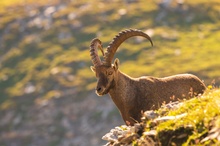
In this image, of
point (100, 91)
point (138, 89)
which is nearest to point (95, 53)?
point (100, 91)

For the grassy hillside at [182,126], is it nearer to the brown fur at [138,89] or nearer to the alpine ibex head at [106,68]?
the brown fur at [138,89]

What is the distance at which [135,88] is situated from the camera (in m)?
25.7

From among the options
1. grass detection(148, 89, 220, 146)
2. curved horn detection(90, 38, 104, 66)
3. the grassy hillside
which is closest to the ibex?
curved horn detection(90, 38, 104, 66)

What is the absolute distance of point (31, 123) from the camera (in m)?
187

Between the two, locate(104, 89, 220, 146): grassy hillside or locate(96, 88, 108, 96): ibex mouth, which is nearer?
locate(104, 89, 220, 146): grassy hillside

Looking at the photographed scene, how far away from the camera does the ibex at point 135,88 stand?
2509 cm

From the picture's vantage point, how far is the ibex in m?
25.1

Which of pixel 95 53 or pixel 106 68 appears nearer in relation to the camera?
pixel 106 68

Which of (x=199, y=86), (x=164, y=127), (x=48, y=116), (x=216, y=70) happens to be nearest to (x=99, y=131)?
(x=48, y=116)

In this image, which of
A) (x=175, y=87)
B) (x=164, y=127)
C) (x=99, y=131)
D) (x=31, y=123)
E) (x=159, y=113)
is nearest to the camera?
(x=164, y=127)

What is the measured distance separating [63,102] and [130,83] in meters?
169

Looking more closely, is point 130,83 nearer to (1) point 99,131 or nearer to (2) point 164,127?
(2) point 164,127

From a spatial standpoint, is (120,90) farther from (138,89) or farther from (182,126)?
(182,126)

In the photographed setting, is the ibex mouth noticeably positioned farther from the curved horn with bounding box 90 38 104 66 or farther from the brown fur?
the curved horn with bounding box 90 38 104 66
